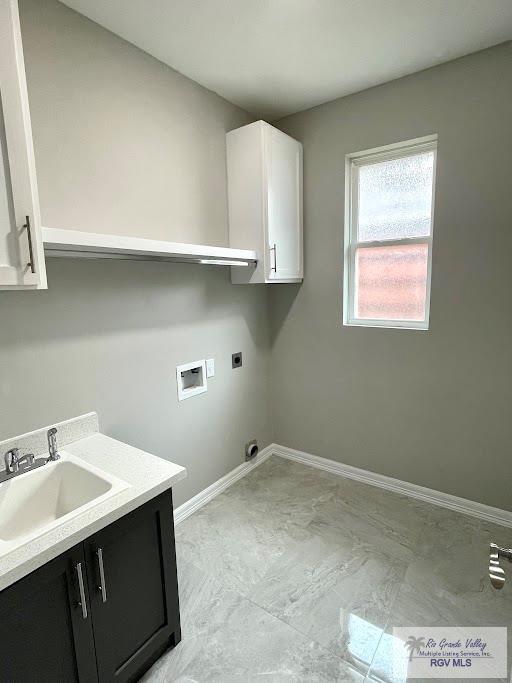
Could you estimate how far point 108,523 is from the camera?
46.1 inches

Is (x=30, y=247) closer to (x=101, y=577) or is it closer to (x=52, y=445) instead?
(x=52, y=445)

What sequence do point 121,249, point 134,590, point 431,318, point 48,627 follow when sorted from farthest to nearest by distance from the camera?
1. point 431,318
2. point 121,249
3. point 134,590
4. point 48,627

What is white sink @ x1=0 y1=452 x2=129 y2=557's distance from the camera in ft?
4.44

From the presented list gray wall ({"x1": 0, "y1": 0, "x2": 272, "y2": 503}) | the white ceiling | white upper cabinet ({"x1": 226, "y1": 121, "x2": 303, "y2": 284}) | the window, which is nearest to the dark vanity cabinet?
gray wall ({"x1": 0, "y1": 0, "x2": 272, "y2": 503})

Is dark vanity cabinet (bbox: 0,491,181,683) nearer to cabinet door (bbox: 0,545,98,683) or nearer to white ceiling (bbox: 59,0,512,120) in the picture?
cabinet door (bbox: 0,545,98,683)

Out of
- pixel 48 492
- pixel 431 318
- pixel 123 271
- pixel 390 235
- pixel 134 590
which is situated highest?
pixel 390 235

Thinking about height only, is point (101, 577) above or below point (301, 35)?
below

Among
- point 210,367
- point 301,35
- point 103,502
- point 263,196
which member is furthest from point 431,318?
point 103,502

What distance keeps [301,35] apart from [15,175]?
1.53 meters

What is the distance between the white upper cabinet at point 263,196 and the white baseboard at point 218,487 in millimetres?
1428

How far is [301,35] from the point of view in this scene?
1.79 m

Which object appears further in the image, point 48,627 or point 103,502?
point 103,502

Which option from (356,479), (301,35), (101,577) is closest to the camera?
(101,577)

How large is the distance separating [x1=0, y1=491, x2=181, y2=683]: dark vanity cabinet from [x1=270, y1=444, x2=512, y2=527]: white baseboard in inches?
64.6
